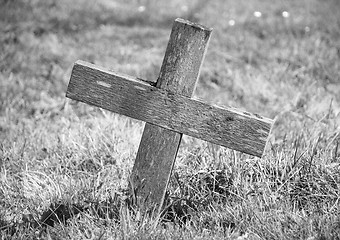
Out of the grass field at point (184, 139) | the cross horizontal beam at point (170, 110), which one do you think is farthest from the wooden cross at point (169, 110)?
the grass field at point (184, 139)

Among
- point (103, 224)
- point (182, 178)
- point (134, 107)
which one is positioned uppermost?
point (134, 107)

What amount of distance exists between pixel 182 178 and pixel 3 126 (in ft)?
6.26

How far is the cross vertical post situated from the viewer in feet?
7.66

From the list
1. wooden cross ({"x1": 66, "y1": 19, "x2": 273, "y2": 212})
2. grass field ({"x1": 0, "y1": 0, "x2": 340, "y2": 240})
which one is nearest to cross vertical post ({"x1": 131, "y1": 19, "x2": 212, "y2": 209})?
wooden cross ({"x1": 66, "y1": 19, "x2": 273, "y2": 212})

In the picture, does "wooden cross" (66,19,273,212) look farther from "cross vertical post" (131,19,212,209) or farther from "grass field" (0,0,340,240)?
"grass field" (0,0,340,240)

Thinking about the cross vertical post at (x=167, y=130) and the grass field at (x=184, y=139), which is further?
the grass field at (x=184, y=139)

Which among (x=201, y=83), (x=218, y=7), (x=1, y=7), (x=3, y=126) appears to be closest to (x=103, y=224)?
(x=3, y=126)

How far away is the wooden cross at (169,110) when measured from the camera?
234 cm

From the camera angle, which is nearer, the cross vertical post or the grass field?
the cross vertical post

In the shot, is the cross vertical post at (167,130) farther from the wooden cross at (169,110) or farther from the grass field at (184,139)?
the grass field at (184,139)

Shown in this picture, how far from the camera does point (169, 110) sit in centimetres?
242

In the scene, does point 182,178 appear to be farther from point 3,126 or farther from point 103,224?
point 3,126

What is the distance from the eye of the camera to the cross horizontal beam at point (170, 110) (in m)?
2.35

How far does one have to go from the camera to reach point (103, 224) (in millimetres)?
2533
